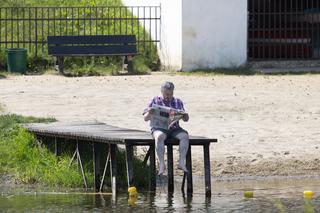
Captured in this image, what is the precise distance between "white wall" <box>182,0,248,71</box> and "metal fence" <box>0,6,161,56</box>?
145cm

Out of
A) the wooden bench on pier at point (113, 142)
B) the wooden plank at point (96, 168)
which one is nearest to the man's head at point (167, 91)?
the wooden bench on pier at point (113, 142)

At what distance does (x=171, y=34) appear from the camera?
89.5ft

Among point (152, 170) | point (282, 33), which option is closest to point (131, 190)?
point (152, 170)

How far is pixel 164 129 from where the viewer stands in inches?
484

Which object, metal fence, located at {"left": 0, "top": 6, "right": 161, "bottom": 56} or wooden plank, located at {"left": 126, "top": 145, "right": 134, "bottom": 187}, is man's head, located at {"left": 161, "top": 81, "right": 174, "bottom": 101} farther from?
metal fence, located at {"left": 0, "top": 6, "right": 161, "bottom": 56}

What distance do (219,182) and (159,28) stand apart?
14.2 meters

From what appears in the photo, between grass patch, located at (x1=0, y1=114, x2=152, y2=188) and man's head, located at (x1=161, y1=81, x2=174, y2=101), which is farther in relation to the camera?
grass patch, located at (x1=0, y1=114, x2=152, y2=188)

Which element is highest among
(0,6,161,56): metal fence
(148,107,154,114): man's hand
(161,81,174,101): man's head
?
(0,6,161,56): metal fence

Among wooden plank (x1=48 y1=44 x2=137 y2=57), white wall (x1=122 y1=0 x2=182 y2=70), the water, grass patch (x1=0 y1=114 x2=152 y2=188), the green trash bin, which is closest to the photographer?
the water

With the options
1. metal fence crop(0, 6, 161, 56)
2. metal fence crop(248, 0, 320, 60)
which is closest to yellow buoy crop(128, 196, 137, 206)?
metal fence crop(0, 6, 161, 56)

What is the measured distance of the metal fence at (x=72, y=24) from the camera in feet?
90.5

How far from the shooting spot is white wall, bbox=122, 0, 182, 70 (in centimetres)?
2683

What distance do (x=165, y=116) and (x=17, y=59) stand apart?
1387 centimetres

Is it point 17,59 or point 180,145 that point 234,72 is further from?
point 180,145
